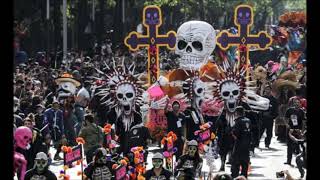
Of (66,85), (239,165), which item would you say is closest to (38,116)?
(66,85)

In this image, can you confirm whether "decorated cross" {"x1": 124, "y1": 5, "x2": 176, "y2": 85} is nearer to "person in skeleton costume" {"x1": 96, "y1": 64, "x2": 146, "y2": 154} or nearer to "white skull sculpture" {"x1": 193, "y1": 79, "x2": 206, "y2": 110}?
"white skull sculpture" {"x1": 193, "y1": 79, "x2": 206, "y2": 110}

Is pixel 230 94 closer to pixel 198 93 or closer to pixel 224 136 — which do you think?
pixel 224 136

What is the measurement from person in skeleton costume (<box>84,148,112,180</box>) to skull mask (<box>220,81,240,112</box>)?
5.58 m

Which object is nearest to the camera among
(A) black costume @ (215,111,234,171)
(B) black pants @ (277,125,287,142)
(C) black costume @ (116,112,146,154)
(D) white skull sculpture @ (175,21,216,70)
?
(C) black costume @ (116,112,146,154)

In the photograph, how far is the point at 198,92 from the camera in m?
19.0

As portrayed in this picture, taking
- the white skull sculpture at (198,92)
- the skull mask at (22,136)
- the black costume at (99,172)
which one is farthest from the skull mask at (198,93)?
the black costume at (99,172)

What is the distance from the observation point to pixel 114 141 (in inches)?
588

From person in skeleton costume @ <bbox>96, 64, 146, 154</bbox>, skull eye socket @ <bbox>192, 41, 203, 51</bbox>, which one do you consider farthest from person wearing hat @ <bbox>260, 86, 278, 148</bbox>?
person in skeleton costume @ <bbox>96, 64, 146, 154</bbox>

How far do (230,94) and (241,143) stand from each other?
2.07 meters

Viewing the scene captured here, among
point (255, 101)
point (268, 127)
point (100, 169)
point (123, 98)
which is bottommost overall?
point (268, 127)

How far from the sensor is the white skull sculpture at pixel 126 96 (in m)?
16.6

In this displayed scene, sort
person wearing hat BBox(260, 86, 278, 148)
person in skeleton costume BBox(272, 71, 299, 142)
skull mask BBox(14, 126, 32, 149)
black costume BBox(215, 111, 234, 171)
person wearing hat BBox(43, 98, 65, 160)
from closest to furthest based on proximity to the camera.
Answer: skull mask BBox(14, 126, 32, 149) < black costume BBox(215, 111, 234, 171) < person wearing hat BBox(43, 98, 65, 160) < person wearing hat BBox(260, 86, 278, 148) < person in skeleton costume BBox(272, 71, 299, 142)

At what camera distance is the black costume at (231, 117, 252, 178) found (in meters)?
15.0

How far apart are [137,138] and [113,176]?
382 centimetres
